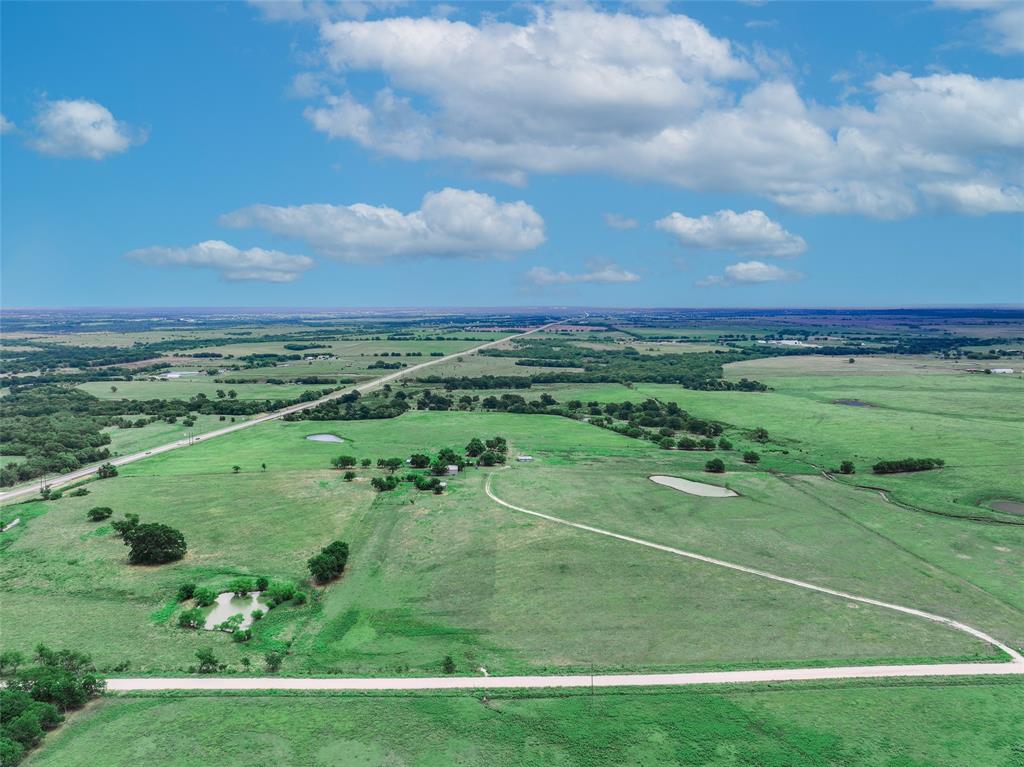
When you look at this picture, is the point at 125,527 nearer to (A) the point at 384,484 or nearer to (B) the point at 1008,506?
(A) the point at 384,484

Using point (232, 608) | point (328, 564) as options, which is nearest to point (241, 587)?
point (232, 608)

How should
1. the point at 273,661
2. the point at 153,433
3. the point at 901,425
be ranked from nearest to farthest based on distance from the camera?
the point at 273,661 < the point at 901,425 < the point at 153,433

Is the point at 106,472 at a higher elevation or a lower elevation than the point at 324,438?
lower

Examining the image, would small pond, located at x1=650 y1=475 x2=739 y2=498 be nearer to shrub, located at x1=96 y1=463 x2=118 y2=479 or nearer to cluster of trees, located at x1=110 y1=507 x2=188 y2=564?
cluster of trees, located at x1=110 y1=507 x2=188 y2=564

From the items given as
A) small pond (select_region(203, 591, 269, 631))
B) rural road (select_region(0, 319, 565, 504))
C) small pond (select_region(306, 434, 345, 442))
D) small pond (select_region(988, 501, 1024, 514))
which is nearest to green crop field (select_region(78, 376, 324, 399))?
rural road (select_region(0, 319, 565, 504))

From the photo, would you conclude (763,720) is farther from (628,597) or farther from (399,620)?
(399,620)

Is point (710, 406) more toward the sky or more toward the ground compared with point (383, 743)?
more toward the sky

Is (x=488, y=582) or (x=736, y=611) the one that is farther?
(x=488, y=582)

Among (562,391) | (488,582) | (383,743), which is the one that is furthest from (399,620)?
(562,391)
